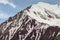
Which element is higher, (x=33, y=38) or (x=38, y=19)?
(x=38, y=19)

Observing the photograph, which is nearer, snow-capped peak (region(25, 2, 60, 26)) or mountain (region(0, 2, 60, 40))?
mountain (region(0, 2, 60, 40))

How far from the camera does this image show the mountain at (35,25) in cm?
11219

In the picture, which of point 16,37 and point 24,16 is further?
point 24,16

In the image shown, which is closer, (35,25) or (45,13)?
(35,25)

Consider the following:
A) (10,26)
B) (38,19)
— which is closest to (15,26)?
(10,26)

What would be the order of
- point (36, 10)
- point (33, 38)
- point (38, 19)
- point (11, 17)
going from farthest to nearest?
point (11, 17)
point (36, 10)
point (38, 19)
point (33, 38)

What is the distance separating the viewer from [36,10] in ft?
440

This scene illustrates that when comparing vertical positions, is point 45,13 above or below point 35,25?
above

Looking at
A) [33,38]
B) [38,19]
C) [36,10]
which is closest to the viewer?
[33,38]

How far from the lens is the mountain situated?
368ft

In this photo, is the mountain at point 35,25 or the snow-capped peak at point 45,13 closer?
the mountain at point 35,25

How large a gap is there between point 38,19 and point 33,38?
13.8 meters

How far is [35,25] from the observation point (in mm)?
121062

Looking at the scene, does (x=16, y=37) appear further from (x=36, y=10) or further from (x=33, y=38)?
(x=36, y=10)
